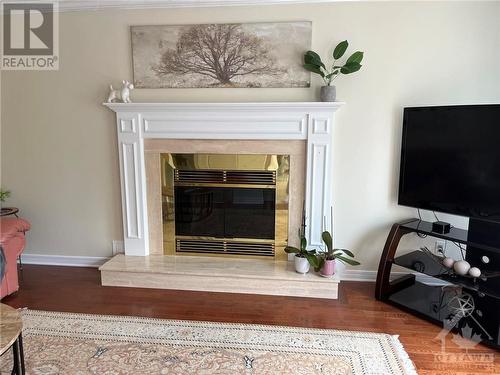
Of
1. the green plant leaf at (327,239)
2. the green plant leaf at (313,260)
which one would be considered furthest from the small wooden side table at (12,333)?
the green plant leaf at (327,239)

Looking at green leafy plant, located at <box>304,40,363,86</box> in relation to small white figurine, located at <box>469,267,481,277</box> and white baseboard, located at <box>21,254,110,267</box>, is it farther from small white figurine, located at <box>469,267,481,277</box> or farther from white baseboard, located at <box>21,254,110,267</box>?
white baseboard, located at <box>21,254,110,267</box>

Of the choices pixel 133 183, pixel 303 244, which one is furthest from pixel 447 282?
pixel 133 183

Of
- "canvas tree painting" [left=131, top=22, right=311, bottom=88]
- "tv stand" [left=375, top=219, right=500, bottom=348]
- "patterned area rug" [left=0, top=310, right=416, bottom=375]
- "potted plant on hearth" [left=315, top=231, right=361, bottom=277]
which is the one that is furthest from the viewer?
"canvas tree painting" [left=131, top=22, right=311, bottom=88]

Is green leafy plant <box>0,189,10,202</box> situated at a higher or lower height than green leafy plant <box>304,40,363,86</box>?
lower

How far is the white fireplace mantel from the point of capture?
2.89 metres

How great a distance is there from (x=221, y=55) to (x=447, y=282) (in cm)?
258

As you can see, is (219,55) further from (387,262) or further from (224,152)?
(387,262)

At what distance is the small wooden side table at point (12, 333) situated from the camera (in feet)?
4.74

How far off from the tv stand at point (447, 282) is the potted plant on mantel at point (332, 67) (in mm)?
1190

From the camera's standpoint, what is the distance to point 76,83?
10.4 feet

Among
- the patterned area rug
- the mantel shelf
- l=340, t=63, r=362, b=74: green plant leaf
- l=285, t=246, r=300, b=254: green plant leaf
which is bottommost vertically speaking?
the patterned area rug

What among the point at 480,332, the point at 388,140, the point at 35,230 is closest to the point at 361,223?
the point at 388,140

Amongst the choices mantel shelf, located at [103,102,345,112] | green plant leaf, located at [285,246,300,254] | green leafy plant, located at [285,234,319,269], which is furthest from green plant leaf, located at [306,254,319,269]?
mantel shelf, located at [103,102,345,112]

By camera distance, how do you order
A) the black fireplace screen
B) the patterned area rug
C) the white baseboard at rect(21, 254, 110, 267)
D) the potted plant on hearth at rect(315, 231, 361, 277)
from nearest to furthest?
1. the patterned area rug
2. the potted plant on hearth at rect(315, 231, 361, 277)
3. the black fireplace screen
4. the white baseboard at rect(21, 254, 110, 267)
